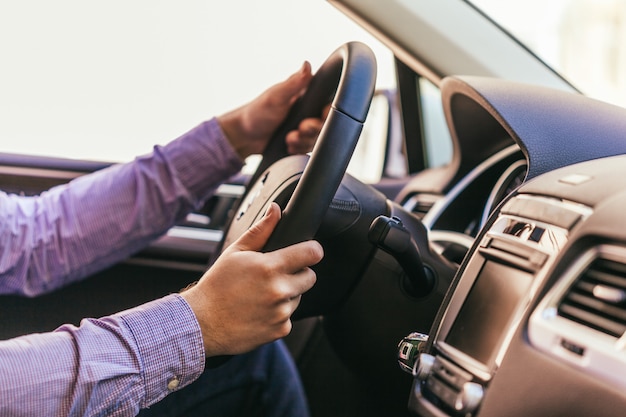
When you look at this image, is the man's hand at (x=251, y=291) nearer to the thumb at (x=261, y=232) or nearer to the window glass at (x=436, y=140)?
the thumb at (x=261, y=232)

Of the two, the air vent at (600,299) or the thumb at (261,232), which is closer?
the air vent at (600,299)

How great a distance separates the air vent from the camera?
609 mm

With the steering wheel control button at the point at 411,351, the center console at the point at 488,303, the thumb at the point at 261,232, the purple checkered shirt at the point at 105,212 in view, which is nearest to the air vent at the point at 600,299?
the center console at the point at 488,303

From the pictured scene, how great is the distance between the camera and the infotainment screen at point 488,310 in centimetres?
70

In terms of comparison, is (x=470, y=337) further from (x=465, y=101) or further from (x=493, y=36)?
(x=493, y=36)

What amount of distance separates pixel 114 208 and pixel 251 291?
63cm

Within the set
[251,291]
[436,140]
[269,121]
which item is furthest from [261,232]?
[436,140]

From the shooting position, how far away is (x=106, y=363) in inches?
30.2

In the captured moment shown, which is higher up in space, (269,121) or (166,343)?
(269,121)

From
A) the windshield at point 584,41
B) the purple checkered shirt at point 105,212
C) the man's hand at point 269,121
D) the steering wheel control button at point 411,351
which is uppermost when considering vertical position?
the windshield at point 584,41

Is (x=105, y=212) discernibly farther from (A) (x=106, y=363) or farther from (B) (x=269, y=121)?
(A) (x=106, y=363)

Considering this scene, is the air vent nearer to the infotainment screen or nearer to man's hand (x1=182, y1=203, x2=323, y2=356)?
the infotainment screen

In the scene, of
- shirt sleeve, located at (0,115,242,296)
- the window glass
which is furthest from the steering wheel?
the window glass

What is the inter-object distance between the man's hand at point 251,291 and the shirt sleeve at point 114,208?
1.81 feet
